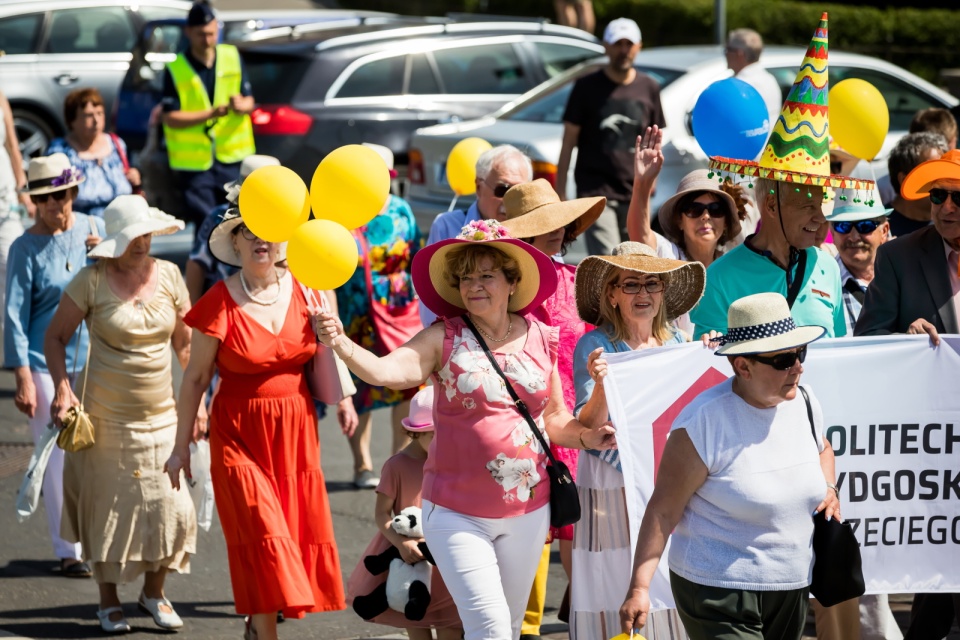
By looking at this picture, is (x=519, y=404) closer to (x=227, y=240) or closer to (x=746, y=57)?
(x=227, y=240)

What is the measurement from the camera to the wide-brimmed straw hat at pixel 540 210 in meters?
6.32

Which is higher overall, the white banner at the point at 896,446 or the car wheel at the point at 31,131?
the car wheel at the point at 31,131

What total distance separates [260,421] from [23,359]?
6.72 ft

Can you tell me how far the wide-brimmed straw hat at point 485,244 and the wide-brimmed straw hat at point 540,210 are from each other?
0.72 m

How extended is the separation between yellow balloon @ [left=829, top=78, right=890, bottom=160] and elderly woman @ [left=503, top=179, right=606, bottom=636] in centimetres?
156

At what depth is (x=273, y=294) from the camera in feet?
21.0

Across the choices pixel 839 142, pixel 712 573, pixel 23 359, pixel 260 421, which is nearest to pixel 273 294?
pixel 260 421

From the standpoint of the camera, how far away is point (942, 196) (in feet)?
19.5

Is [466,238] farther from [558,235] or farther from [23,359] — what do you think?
[23,359]

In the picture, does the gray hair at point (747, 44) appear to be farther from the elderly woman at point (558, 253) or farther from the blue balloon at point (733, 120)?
the elderly woman at point (558, 253)

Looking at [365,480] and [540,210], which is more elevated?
[540,210]

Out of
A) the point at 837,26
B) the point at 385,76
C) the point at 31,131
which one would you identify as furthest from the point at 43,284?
the point at 837,26

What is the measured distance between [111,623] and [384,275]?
8.79 feet

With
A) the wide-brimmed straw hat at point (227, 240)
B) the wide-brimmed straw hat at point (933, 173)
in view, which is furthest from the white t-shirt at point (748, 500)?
the wide-brimmed straw hat at point (227, 240)
